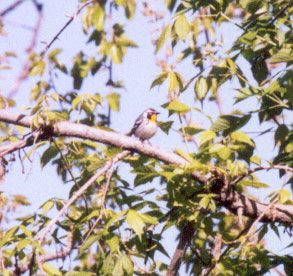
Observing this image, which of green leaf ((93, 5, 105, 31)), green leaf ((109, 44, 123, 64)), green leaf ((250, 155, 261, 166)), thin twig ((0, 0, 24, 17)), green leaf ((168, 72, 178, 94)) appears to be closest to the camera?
thin twig ((0, 0, 24, 17))

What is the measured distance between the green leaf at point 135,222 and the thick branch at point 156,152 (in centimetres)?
49

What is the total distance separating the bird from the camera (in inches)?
239

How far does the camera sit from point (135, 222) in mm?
2783

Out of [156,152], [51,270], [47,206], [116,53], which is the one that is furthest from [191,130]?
[116,53]

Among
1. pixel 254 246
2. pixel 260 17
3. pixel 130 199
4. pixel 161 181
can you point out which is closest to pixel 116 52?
pixel 161 181

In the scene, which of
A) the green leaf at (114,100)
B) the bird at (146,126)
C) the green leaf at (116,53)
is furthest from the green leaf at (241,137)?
the bird at (146,126)

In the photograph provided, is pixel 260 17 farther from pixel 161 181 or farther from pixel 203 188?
pixel 161 181

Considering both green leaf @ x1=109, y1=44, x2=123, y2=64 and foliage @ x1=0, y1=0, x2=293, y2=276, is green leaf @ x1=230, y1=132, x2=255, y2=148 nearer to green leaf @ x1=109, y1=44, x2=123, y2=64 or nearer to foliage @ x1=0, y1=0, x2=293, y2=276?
foliage @ x1=0, y1=0, x2=293, y2=276

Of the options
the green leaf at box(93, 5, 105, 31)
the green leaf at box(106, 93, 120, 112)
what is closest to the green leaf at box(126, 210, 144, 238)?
the green leaf at box(106, 93, 120, 112)

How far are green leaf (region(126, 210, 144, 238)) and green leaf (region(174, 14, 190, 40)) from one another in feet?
4.31

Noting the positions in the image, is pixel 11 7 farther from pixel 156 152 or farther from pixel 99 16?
pixel 99 16

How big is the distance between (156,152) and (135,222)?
1.98 ft

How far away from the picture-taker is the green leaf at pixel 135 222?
9.02 feet

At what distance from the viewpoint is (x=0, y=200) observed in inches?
125
